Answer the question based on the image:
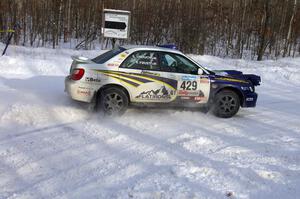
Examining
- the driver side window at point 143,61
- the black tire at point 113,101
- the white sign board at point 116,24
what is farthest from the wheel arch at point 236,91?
the white sign board at point 116,24

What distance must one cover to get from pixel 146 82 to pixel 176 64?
84cm

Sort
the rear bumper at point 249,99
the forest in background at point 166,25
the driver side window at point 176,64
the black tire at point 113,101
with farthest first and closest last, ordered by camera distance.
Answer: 1. the forest in background at point 166,25
2. the rear bumper at point 249,99
3. the driver side window at point 176,64
4. the black tire at point 113,101

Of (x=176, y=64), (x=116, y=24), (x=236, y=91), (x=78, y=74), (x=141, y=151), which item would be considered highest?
(x=116, y=24)

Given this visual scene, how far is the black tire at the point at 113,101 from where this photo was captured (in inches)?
284

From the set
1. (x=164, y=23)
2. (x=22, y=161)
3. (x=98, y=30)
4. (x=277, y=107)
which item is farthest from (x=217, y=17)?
(x=22, y=161)

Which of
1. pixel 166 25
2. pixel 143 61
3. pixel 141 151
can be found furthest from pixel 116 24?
pixel 166 25

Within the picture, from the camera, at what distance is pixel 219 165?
501 cm

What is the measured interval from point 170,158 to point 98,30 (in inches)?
647

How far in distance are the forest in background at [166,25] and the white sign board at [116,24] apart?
260 inches

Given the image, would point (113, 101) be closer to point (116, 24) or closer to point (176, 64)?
point (176, 64)

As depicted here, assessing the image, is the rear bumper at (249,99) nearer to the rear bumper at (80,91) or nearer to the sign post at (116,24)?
the rear bumper at (80,91)

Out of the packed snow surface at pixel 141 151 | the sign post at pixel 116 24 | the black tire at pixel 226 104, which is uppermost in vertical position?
the sign post at pixel 116 24

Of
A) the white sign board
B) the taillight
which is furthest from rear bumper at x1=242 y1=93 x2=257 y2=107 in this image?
the white sign board

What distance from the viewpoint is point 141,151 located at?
5.48 meters
